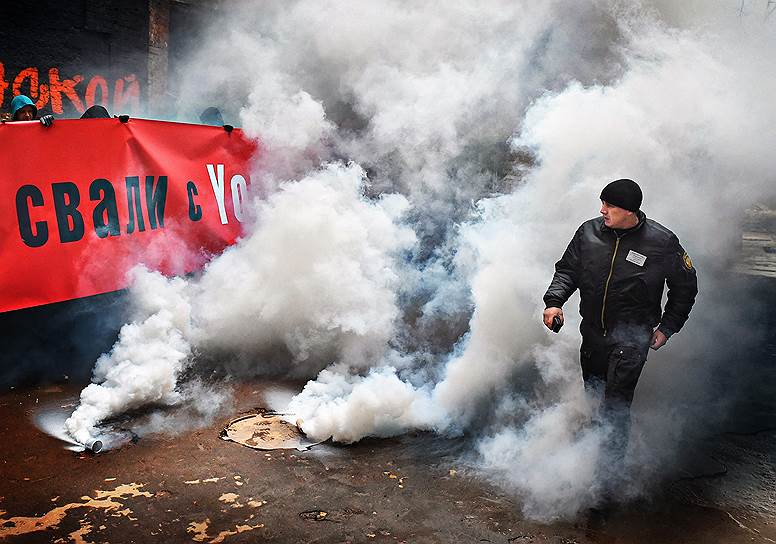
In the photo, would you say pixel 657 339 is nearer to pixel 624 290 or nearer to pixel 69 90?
pixel 624 290

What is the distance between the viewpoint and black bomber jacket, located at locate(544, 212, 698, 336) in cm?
398

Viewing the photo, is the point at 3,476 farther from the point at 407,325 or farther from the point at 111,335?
the point at 407,325

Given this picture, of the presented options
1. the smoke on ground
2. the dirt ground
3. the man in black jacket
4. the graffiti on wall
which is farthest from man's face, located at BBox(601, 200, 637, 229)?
the graffiti on wall

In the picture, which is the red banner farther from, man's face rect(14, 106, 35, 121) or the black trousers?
the black trousers

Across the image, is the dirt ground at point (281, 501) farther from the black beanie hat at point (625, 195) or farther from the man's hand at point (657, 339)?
the black beanie hat at point (625, 195)

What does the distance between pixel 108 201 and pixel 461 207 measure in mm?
3554

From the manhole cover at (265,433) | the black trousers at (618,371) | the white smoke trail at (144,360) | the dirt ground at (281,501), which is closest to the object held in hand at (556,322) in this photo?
the black trousers at (618,371)

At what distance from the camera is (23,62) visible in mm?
8781

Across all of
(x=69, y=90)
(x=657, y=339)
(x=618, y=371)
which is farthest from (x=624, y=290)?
(x=69, y=90)

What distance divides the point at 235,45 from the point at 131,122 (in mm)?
2873

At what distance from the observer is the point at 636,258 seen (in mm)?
3979

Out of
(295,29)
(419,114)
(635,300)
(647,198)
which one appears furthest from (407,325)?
(295,29)

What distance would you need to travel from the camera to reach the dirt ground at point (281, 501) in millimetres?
3484

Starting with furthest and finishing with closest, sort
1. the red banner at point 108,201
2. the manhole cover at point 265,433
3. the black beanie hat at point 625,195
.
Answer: the red banner at point 108,201, the manhole cover at point 265,433, the black beanie hat at point 625,195
